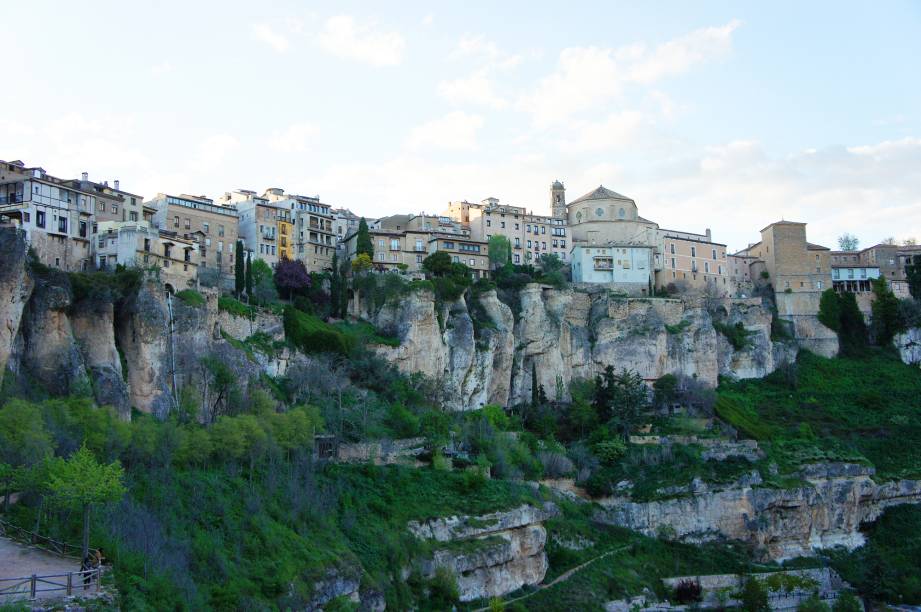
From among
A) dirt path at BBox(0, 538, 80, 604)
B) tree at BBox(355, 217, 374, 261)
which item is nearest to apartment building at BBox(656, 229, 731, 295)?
tree at BBox(355, 217, 374, 261)

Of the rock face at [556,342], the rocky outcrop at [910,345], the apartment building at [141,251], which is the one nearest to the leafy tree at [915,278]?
the rocky outcrop at [910,345]

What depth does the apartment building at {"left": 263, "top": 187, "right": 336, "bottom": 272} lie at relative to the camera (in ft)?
234

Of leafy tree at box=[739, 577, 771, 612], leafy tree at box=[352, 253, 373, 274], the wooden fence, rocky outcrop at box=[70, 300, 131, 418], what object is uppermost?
leafy tree at box=[352, 253, 373, 274]

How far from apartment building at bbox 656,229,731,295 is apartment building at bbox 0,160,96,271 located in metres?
42.3

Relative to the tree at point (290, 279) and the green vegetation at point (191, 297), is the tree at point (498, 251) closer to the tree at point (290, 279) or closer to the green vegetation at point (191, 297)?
the tree at point (290, 279)

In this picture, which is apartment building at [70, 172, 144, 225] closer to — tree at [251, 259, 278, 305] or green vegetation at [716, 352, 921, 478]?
tree at [251, 259, 278, 305]

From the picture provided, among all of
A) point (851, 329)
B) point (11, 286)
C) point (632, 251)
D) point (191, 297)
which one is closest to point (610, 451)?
point (632, 251)

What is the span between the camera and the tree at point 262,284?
60062 mm

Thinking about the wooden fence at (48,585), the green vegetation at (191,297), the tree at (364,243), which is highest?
the tree at (364,243)

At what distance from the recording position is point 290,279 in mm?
63750

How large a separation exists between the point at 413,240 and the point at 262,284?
16.0 metres

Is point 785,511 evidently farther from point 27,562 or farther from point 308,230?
point 27,562

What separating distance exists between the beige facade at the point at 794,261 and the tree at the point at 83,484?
205 ft

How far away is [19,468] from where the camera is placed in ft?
105
